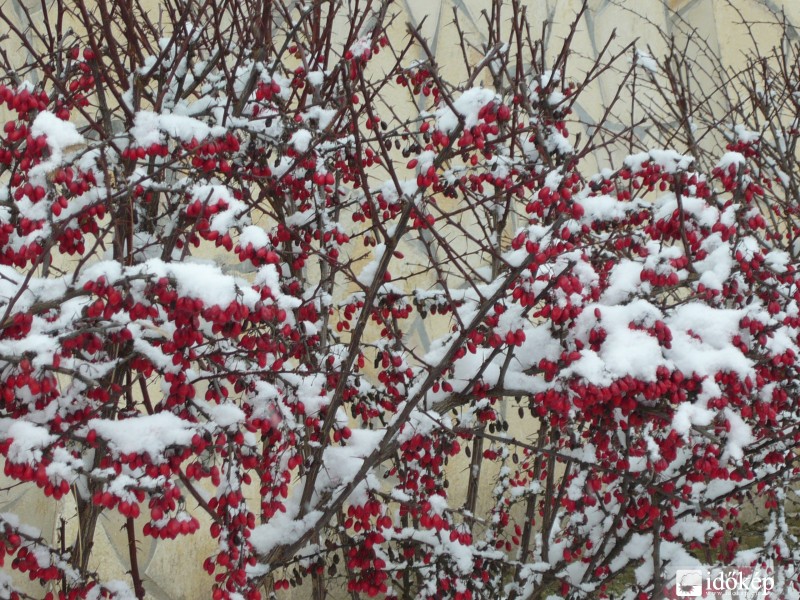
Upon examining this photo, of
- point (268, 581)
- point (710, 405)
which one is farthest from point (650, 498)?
point (268, 581)

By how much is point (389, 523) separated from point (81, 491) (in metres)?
1.02

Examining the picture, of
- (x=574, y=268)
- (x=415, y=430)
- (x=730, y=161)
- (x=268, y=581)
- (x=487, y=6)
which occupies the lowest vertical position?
(x=268, y=581)

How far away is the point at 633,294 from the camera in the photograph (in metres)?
2.54

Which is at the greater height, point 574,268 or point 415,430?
point 574,268

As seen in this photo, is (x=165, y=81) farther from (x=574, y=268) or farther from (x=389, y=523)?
(x=389, y=523)

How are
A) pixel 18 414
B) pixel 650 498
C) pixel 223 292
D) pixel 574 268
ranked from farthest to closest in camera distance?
pixel 650 498 < pixel 574 268 < pixel 18 414 < pixel 223 292

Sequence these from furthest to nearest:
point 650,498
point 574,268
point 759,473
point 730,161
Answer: point 759,473
point 650,498
point 730,161
point 574,268

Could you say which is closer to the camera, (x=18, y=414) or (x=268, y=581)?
(x=18, y=414)

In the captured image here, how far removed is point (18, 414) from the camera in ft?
7.10

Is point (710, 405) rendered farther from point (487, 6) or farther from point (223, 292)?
point (487, 6)

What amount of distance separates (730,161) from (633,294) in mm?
613

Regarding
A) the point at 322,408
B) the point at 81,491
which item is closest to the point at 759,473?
the point at 322,408

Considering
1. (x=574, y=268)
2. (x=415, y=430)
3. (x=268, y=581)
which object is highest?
Result: (x=574, y=268)

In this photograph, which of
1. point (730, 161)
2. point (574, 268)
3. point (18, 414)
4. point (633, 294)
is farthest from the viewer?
point (730, 161)
